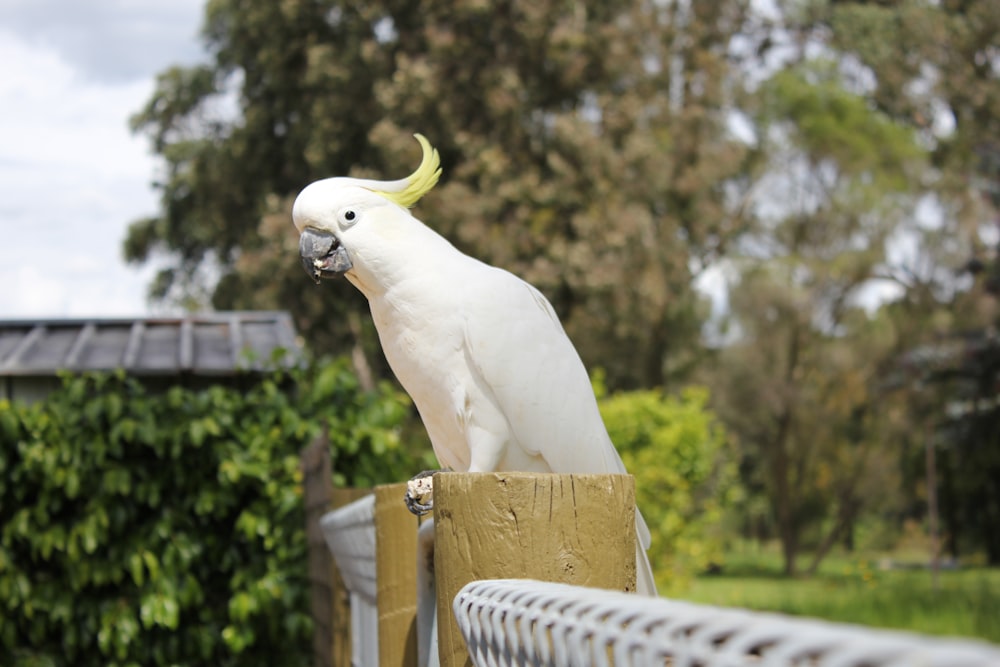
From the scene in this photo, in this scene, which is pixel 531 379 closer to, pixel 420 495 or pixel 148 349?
pixel 420 495

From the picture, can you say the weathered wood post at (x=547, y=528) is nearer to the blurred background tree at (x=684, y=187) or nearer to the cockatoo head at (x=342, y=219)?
the cockatoo head at (x=342, y=219)

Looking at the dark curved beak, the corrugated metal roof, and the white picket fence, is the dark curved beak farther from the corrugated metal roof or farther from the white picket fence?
the corrugated metal roof

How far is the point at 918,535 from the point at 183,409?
1980cm

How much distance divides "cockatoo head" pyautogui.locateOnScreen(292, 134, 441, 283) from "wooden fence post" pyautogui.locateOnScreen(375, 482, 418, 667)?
54cm

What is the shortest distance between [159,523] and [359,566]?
2.17 metres

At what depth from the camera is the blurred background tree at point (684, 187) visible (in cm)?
1280

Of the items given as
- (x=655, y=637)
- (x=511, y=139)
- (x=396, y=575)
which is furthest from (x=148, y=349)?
(x=511, y=139)

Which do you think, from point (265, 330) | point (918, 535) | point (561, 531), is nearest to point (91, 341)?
point (265, 330)

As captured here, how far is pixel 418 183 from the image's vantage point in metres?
2.47

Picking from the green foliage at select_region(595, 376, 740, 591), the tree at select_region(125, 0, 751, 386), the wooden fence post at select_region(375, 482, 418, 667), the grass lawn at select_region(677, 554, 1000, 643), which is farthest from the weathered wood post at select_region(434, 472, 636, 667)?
the tree at select_region(125, 0, 751, 386)

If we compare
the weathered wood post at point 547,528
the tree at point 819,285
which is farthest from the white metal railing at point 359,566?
the tree at point 819,285

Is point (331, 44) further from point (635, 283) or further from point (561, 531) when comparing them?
point (561, 531)

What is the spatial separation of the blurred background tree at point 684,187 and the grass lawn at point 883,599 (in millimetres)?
1777

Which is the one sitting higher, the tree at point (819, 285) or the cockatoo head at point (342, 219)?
the tree at point (819, 285)
